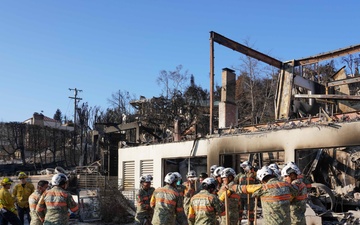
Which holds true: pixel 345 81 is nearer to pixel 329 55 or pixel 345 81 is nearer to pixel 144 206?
pixel 329 55

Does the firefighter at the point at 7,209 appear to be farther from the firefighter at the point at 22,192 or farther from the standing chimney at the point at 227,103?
the standing chimney at the point at 227,103

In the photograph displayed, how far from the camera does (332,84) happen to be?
60.8ft

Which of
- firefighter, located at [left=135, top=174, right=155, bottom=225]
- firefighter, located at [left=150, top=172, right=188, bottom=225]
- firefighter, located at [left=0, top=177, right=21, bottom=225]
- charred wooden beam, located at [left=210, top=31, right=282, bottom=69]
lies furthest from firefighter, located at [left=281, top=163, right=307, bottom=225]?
charred wooden beam, located at [left=210, top=31, right=282, bottom=69]

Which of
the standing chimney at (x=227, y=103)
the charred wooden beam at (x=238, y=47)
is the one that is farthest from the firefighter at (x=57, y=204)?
the charred wooden beam at (x=238, y=47)

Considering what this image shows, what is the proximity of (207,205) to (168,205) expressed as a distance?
118cm

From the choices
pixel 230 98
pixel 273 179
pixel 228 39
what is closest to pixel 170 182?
pixel 273 179

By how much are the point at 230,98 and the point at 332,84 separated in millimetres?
5048

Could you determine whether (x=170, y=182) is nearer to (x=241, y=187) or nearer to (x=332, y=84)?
(x=241, y=187)

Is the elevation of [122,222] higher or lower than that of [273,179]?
lower

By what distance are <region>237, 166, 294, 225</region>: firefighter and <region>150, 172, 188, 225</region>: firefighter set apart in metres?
1.83

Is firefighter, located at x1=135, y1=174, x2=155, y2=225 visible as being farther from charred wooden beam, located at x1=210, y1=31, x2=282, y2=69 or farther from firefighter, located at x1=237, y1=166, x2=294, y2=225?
charred wooden beam, located at x1=210, y1=31, x2=282, y2=69

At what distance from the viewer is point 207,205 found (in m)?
6.83

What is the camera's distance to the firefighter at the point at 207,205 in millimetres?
6840

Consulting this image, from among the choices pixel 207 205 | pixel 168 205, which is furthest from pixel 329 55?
pixel 207 205
